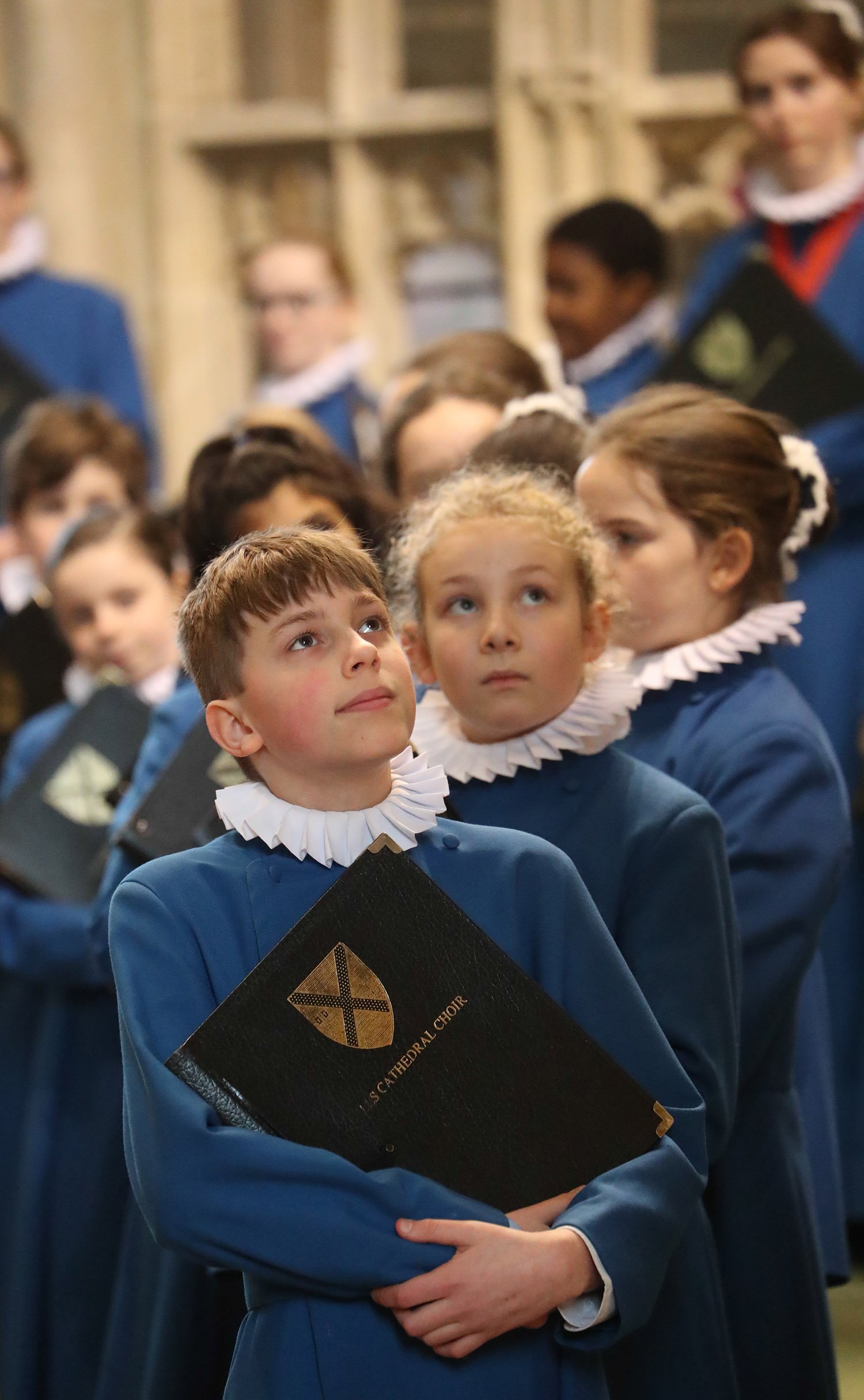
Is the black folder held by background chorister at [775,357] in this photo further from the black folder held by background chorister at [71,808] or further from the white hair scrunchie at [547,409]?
the black folder held by background chorister at [71,808]

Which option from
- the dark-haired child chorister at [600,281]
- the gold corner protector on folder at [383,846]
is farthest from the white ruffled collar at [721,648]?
the dark-haired child chorister at [600,281]

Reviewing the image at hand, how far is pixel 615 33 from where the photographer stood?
18.6 feet

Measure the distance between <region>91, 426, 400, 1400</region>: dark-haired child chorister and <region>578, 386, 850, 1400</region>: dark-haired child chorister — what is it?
34cm

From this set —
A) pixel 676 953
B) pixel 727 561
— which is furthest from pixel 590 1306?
pixel 727 561

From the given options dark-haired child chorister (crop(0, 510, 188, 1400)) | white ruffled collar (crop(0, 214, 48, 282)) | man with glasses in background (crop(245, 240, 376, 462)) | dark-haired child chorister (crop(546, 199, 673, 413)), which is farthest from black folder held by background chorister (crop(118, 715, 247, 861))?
white ruffled collar (crop(0, 214, 48, 282))

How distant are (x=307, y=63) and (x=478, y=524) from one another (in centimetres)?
470

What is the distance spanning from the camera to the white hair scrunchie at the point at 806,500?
228 centimetres

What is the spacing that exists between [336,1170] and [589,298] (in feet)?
9.60

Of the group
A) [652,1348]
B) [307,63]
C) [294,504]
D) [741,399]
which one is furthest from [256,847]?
[307,63]

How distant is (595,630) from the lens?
1951mm

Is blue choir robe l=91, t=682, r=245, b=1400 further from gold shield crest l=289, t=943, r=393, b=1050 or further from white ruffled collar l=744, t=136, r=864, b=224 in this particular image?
white ruffled collar l=744, t=136, r=864, b=224

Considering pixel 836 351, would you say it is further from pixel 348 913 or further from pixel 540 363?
pixel 348 913

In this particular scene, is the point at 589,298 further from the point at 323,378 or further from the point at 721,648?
the point at 721,648

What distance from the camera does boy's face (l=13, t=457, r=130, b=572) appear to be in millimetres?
3740
